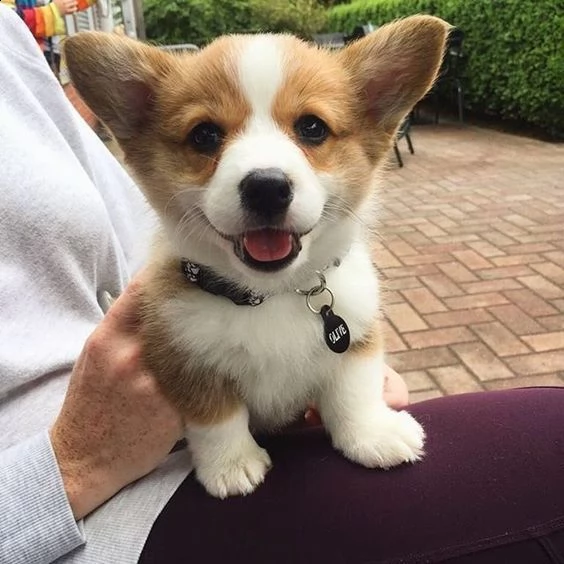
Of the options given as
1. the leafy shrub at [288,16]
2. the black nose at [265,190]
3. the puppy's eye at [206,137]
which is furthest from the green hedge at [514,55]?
the black nose at [265,190]

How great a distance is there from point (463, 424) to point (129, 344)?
66cm

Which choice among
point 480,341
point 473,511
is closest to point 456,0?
point 480,341

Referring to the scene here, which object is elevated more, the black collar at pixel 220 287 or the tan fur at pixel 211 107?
the tan fur at pixel 211 107

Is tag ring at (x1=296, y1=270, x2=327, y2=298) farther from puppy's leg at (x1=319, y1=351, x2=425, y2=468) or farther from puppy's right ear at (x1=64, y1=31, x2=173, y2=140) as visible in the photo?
puppy's right ear at (x1=64, y1=31, x2=173, y2=140)

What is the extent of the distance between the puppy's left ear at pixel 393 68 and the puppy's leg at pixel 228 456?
72cm

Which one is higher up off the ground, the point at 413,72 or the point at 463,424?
the point at 413,72

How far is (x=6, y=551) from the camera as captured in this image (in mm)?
1097

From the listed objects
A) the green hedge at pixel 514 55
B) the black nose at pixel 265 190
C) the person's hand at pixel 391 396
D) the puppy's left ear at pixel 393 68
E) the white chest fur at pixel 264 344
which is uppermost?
the puppy's left ear at pixel 393 68

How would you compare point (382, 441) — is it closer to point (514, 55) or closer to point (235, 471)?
point (235, 471)

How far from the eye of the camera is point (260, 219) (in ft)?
4.06

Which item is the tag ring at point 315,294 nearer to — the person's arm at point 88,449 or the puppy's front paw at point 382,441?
the puppy's front paw at point 382,441

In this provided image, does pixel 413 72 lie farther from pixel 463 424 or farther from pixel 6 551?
pixel 6 551

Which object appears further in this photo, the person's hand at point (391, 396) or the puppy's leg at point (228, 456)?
the person's hand at point (391, 396)

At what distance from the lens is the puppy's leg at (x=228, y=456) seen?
124 cm
